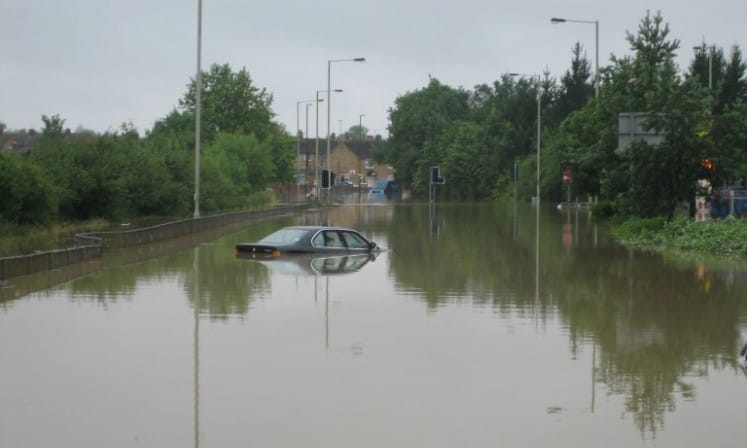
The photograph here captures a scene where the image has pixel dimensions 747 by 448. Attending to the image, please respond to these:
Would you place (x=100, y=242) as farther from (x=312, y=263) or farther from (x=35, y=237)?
(x=312, y=263)

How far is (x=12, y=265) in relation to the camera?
21969 mm

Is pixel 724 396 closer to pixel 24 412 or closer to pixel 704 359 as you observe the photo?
pixel 704 359

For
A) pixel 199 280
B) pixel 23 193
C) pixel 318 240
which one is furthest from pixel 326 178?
pixel 199 280

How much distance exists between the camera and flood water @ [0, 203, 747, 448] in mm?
9188

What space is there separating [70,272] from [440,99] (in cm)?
12895

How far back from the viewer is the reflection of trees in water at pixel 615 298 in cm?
1185

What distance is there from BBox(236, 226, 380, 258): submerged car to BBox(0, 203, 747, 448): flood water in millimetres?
4206

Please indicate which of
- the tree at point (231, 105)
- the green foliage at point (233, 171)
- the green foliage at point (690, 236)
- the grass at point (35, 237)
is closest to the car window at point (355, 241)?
the grass at point (35, 237)

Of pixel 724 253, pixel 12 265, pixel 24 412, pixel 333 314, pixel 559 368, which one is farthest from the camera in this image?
pixel 724 253

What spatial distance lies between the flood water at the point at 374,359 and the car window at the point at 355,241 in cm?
581

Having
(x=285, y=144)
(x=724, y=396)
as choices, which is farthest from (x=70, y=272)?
(x=285, y=144)

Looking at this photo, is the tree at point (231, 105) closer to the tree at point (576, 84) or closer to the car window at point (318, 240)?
the tree at point (576, 84)

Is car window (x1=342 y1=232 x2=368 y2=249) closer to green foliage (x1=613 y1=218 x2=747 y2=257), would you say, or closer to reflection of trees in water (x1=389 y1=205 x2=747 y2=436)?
reflection of trees in water (x1=389 y1=205 x2=747 y2=436)

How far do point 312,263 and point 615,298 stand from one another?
30.7 ft
